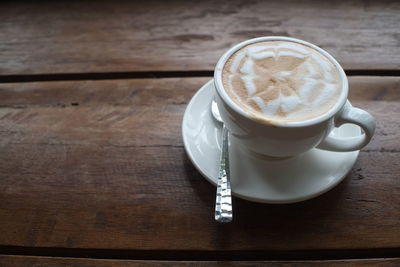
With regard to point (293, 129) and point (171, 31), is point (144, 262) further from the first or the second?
point (171, 31)

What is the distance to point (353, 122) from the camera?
473 millimetres

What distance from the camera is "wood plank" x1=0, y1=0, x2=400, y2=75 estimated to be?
747 millimetres

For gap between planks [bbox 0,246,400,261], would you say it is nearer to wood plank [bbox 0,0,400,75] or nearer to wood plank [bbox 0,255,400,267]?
wood plank [bbox 0,255,400,267]

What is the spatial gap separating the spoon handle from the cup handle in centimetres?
15

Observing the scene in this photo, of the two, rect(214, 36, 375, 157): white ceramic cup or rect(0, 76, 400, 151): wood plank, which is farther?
rect(0, 76, 400, 151): wood plank

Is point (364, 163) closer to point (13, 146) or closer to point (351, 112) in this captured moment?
point (351, 112)

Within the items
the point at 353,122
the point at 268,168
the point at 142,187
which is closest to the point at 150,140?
the point at 142,187

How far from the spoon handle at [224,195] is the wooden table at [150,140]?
0.04 metres

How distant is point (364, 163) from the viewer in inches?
21.9

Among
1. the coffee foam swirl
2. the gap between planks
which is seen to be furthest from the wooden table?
the coffee foam swirl

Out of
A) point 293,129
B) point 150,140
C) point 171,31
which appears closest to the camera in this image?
point 293,129

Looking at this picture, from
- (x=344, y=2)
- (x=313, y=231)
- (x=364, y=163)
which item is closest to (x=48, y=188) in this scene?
(x=313, y=231)

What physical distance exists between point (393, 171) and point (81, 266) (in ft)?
1.61

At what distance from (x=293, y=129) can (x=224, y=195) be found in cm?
13
